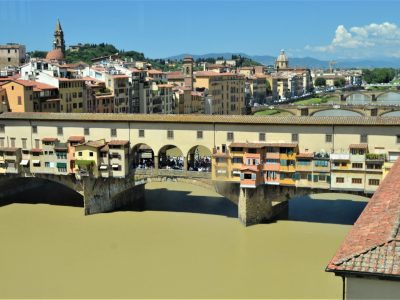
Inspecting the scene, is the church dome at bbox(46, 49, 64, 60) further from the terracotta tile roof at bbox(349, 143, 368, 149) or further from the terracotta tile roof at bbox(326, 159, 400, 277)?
the terracotta tile roof at bbox(326, 159, 400, 277)

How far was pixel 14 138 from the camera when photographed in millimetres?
29125

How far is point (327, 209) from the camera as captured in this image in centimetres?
2720

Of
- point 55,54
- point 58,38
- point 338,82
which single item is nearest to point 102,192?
point 55,54

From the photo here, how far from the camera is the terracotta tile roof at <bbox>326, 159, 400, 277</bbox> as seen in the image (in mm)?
6785

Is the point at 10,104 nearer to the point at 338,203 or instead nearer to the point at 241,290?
the point at 338,203

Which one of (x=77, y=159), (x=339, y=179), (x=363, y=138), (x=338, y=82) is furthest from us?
(x=338, y=82)

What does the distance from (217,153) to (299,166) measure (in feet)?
12.5

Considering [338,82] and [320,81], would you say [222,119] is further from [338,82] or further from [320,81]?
[338,82]

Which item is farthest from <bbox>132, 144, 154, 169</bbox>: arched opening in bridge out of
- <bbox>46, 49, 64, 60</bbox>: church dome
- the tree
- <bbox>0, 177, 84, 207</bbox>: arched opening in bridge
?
the tree

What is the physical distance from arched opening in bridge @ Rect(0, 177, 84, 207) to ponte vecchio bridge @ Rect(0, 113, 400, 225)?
3.51 feet

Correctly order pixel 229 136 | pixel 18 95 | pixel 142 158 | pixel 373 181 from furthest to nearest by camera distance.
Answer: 1. pixel 18 95
2. pixel 142 158
3. pixel 229 136
4. pixel 373 181

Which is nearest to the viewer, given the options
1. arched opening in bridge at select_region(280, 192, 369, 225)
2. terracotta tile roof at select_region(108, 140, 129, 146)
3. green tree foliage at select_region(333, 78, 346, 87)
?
arched opening in bridge at select_region(280, 192, 369, 225)

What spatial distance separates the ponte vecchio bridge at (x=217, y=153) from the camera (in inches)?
922

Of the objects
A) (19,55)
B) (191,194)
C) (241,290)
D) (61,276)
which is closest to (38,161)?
(191,194)
